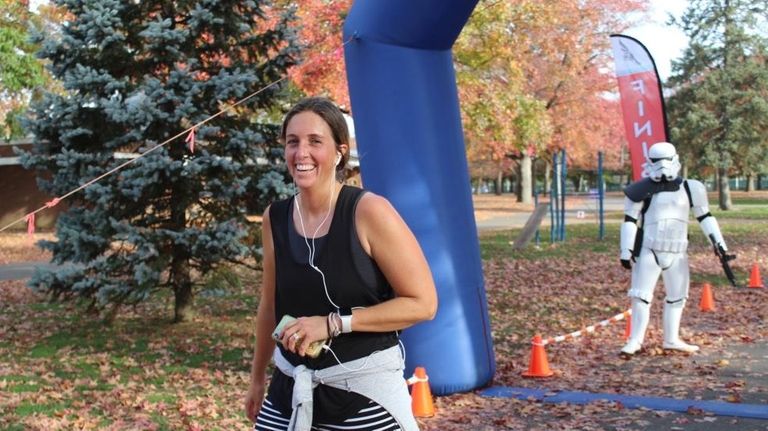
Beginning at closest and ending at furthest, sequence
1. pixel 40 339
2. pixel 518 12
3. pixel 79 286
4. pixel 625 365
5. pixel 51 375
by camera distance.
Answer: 1. pixel 51 375
2. pixel 625 365
3. pixel 79 286
4. pixel 40 339
5. pixel 518 12

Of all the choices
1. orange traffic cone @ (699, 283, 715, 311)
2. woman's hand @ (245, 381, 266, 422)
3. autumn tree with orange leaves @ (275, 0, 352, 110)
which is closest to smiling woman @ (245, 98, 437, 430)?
woman's hand @ (245, 381, 266, 422)

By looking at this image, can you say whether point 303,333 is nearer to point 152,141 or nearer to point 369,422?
point 369,422

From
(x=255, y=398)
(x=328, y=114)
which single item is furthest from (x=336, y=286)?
(x=255, y=398)

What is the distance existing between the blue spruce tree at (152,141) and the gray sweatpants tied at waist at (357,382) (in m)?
6.78

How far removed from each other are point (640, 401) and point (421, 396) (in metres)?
1.71

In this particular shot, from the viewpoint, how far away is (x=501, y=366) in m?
8.47

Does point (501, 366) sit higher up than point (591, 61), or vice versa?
point (591, 61)

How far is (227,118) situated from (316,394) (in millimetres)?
7984

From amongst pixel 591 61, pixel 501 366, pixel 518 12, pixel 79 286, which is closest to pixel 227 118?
pixel 79 286

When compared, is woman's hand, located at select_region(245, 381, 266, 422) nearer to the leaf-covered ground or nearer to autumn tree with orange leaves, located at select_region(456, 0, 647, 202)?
the leaf-covered ground

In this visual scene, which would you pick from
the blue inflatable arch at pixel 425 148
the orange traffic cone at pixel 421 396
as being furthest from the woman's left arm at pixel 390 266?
the blue inflatable arch at pixel 425 148

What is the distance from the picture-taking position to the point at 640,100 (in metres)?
12.8

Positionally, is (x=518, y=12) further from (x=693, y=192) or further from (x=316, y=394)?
(x=316, y=394)

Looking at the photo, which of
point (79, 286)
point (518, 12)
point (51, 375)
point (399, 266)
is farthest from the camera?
point (518, 12)
